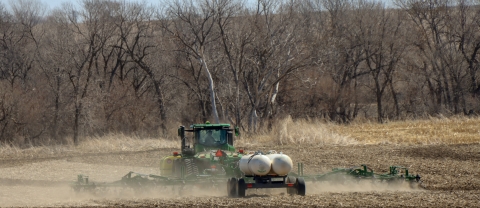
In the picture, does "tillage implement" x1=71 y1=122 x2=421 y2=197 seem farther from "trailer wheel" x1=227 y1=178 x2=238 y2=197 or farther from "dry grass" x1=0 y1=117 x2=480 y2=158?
"dry grass" x1=0 y1=117 x2=480 y2=158

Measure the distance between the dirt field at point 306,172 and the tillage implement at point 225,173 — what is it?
0.27 m

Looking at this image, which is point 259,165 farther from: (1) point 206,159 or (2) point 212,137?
(2) point 212,137

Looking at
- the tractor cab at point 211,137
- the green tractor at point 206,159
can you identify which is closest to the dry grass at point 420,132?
the tractor cab at point 211,137

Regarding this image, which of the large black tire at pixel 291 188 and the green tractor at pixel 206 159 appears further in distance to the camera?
the green tractor at pixel 206 159

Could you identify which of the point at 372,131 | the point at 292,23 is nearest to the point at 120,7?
the point at 292,23

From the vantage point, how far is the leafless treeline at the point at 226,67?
118ft

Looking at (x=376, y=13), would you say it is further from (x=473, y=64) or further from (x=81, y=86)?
(x=81, y=86)

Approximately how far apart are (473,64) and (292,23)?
57.7ft

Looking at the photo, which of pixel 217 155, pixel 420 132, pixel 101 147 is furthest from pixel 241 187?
pixel 420 132

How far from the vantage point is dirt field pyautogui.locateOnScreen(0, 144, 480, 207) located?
13.1m

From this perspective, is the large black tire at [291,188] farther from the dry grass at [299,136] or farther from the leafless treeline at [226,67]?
the leafless treeline at [226,67]

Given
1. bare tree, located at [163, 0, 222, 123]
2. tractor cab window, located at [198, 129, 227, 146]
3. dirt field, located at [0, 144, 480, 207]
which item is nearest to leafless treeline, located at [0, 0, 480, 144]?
bare tree, located at [163, 0, 222, 123]

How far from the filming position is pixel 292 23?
3753 cm

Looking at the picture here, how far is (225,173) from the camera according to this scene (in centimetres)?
1520
